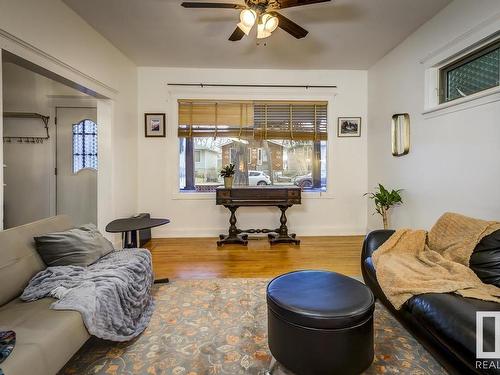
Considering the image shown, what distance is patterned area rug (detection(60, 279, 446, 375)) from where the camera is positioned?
4.94 feet

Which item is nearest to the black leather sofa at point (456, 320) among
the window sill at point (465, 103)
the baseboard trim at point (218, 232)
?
the window sill at point (465, 103)

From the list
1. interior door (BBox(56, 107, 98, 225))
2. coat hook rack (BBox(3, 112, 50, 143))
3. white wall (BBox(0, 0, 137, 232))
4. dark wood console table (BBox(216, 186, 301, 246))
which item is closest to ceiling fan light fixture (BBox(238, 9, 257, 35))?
white wall (BBox(0, 0, 137, 232))

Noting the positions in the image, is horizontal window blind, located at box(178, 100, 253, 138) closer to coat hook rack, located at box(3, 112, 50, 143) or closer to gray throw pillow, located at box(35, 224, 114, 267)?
coat hook rack, located at box(3, 112, 50, 143)

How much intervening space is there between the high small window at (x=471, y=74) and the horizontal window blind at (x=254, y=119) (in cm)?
179

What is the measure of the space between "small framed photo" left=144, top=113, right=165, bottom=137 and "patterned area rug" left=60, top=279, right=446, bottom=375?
9.07 feet

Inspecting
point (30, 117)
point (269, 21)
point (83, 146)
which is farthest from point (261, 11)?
point (30, 117)

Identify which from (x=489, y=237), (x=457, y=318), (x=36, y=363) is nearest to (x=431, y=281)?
(x=457, y=318)

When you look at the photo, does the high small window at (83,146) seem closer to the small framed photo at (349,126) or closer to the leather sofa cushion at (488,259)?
the small framed photo at (349,126)

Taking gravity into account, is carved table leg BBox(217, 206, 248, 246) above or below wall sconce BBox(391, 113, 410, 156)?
below

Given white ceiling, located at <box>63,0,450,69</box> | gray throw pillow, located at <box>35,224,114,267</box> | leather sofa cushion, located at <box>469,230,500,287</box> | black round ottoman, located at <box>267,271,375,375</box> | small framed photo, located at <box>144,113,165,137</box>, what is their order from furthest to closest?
small framed photo, located at <box>144,113,165,137</box>, white ceiling, located at <box>63,0,450,69</box>, gray throw pillow, located at <box>35,224,114,267</box>, leather sofa cushion, located at <box>469,230,500,287</box>, black round ottoman, located at <box>267,271,375,375</box>

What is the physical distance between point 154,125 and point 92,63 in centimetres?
132

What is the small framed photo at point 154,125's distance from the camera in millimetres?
4215

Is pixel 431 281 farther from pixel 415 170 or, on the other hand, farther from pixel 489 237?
pixel 415 170

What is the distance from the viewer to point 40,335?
119 centimetres
